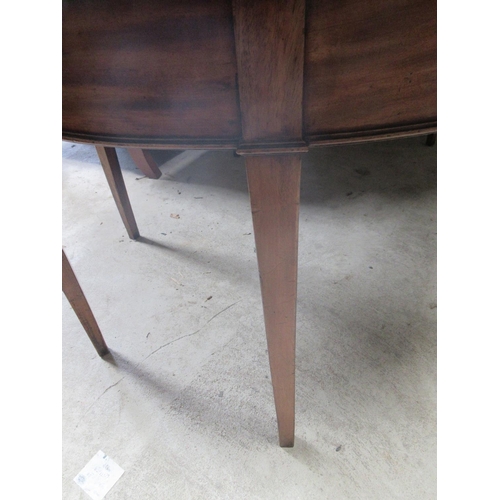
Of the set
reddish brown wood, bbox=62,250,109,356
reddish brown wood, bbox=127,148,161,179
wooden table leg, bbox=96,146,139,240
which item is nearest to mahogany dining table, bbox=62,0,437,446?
reddish brown wood, bbox=62,250,109,356

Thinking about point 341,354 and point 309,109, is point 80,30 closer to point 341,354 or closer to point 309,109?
point 309,109

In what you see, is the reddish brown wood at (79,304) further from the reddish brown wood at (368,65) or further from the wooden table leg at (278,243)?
the reddish brown wood at (368,65)

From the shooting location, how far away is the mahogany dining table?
0.88 feet

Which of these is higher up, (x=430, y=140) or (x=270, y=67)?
(x=270, y=67)

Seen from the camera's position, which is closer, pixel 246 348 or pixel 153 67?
pixel 153 67

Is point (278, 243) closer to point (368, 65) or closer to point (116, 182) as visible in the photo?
point (368, 65)

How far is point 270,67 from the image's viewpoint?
11.2 inches

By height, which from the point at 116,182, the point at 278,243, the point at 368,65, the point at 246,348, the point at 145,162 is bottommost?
the point at 246,348

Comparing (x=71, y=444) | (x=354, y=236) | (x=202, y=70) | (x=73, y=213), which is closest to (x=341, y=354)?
(x=354, y=236)

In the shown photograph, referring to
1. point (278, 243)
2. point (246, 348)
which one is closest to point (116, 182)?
point (246, 348)

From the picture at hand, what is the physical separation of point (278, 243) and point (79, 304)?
527mm

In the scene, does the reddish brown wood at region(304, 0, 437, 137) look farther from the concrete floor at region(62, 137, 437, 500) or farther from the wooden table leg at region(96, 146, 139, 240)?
the wooden table leg at region(96, 146, 139, 240)

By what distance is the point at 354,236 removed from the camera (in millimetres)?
1103

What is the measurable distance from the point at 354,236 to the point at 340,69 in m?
0.85
